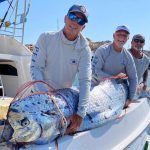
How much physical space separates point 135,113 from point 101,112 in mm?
1388

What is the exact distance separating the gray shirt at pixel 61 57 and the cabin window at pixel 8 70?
3.89m

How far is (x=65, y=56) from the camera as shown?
3504 millimetres

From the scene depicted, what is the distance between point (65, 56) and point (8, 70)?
4.23 m

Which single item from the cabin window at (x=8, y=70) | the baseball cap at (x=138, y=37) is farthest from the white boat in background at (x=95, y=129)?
the baseball cap at (x=138, y=37)

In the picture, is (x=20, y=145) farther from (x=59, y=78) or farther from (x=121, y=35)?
(x=121, y=35)

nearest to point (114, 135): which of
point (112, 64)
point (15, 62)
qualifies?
point (112, 64)

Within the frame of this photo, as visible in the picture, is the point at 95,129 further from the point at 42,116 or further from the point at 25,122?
the point at 25,122

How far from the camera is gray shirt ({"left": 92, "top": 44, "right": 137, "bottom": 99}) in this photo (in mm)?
4855

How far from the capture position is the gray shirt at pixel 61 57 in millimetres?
3463

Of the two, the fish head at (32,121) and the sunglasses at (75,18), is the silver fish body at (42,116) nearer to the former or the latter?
the fish head at (32,121)

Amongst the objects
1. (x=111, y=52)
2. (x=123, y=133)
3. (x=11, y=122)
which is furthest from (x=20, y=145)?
(x=111, y=52)

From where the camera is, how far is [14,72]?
7.38m

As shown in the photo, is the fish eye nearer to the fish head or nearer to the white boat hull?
the fish head

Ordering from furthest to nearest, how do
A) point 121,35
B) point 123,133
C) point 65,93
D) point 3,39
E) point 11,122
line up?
point 3,39, point 121,35, point 123,133, point 65,93, point 11,122
